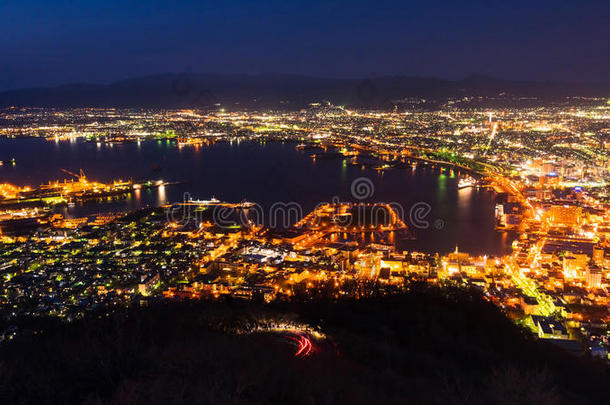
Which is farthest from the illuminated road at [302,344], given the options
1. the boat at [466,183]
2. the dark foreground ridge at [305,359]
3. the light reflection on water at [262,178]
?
the boat at [466,183]

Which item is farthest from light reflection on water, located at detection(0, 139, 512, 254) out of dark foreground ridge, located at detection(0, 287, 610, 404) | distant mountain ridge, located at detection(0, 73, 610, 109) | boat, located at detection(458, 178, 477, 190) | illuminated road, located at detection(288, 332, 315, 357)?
distant mountain ridge, located at detection(0, 73, 610, 109)

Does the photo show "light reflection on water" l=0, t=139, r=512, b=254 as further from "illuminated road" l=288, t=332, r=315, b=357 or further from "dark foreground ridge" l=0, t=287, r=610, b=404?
"illuminated road" l=288, t=332, r=315, b=357

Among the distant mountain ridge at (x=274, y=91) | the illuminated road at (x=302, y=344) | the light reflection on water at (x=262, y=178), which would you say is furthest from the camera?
the distant mountain ridge at (x=274, y=91)

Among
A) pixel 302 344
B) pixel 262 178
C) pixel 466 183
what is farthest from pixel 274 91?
pixel 302 344

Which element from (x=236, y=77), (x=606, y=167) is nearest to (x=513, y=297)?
(x=606, y=167)

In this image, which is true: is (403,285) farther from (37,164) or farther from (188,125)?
(188,125)

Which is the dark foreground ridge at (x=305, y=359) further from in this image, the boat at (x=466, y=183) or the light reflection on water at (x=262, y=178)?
the boat at (x=466, y=183)
